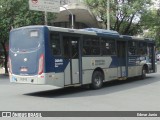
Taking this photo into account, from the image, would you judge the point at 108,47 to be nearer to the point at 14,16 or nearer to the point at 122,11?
the point at 14,16

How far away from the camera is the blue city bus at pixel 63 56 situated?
1402cm

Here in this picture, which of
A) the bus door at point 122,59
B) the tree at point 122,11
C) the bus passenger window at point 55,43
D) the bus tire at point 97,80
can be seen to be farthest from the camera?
the tree at point 122,11

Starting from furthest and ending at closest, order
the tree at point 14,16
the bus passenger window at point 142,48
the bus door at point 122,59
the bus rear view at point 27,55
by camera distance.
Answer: the tree at point 14,16, the bus passenger window at point 142,48, the bus door at point 122,59, the bus rear view at point 27,55

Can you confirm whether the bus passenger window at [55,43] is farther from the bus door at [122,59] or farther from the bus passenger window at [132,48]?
the bus passenger window at [132,48]

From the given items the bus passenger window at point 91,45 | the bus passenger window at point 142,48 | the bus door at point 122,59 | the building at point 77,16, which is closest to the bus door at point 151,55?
the bus passenger window at point 142,48

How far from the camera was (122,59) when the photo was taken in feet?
64.3

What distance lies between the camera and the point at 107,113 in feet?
33.7

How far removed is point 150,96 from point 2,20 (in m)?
19.4

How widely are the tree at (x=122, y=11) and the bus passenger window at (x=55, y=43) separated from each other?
3160 centimetres

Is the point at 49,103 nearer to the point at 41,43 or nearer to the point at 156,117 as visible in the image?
the point at 41,43

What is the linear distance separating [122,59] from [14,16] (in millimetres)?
14505

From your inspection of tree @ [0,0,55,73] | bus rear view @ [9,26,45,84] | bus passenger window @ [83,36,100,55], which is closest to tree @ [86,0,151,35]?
tree @ [0,0,55,73]

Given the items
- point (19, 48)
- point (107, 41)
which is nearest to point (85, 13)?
point (107, 41)

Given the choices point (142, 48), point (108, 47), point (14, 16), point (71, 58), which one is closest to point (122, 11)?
point (14, 16)
